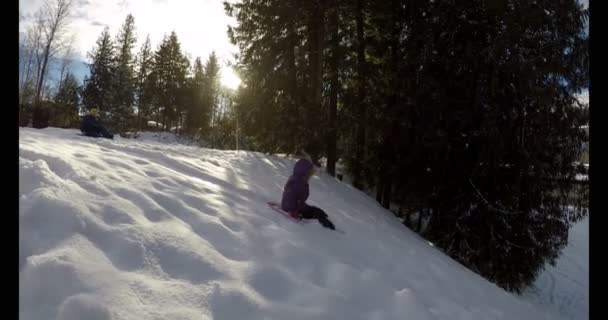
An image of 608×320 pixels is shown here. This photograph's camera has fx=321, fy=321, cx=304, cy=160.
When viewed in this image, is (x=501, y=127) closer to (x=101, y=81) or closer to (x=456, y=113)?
(x=456, y=113)

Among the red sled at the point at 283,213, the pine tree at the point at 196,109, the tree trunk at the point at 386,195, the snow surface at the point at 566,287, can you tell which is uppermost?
the pine tree at the point at 196,109

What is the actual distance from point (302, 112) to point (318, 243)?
8381 millimetres

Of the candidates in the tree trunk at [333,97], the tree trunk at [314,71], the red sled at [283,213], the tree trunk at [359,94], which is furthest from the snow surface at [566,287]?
the red sled at [283,213]

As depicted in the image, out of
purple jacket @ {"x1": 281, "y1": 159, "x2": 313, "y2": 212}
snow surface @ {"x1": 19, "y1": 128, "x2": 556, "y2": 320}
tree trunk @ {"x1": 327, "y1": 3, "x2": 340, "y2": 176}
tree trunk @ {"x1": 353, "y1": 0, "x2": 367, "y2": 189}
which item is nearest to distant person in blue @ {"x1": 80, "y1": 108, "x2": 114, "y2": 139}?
snow surface @ {"x1": 19, "y1": 128, "x2": 556, "y2": 320}

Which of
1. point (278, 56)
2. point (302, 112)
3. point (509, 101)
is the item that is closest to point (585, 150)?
point (509, 101)

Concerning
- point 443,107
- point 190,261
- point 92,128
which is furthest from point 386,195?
point 92,128

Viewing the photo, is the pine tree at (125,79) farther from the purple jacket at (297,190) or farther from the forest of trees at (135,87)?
the purple jacket at (297,190)

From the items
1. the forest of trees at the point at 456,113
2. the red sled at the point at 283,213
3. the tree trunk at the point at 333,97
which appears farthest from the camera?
the tree trunk at the point at 333,97

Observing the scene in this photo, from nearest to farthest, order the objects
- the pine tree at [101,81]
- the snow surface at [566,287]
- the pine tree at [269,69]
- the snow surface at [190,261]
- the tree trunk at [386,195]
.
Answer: the snow surface at [190,261], the snow surface at [566,287], the tree trunk at [386,195], the pine tree at [269,69], the pine tree at [101,81]

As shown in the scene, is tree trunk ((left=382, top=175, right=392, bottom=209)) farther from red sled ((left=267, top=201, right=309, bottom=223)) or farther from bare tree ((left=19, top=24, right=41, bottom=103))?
bare tree ((left=19, top=24, right=41, bottom=103))

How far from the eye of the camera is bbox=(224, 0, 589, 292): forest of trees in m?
8.87

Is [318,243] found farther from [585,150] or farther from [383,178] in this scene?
[585,150]

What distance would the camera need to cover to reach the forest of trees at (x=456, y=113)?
29.1 ft

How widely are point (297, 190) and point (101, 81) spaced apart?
3821 cm
